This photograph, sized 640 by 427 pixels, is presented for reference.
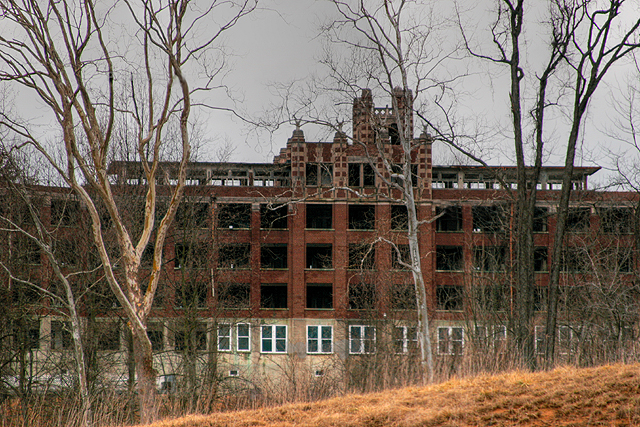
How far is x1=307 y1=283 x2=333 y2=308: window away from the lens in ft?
146

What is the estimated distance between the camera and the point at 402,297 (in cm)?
3928

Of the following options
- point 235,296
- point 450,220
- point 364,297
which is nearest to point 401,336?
point 364,297

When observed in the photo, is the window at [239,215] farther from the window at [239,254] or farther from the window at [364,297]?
the window at [364,297]

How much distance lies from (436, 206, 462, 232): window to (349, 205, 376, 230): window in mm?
5300

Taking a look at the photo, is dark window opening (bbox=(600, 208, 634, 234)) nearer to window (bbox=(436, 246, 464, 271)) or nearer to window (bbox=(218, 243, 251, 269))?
window (bbox=(436, 246, 464, 271))

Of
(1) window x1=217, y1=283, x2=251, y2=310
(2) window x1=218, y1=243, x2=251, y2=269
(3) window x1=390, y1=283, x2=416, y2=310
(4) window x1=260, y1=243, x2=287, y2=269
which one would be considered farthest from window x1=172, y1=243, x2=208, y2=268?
(3) window x1=390, y1=283, x2=416, y2=310

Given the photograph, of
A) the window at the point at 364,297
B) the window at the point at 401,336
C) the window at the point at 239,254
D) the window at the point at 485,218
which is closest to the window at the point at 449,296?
the window at the point at 485,218

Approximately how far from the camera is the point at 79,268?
1052 inches

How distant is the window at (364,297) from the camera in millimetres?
39656

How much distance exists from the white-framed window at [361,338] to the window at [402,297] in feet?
8.00

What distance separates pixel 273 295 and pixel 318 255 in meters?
4.96

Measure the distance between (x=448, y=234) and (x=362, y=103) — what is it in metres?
29.5

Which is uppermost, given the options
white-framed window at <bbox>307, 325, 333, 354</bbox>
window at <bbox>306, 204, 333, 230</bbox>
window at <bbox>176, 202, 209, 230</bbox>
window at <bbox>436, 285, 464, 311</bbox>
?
window at <bbox>306, 204, 333, 230</bbox>

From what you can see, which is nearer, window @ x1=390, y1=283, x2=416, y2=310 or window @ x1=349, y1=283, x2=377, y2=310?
window @ x1=390, y1=283, x2=416, y2=310
